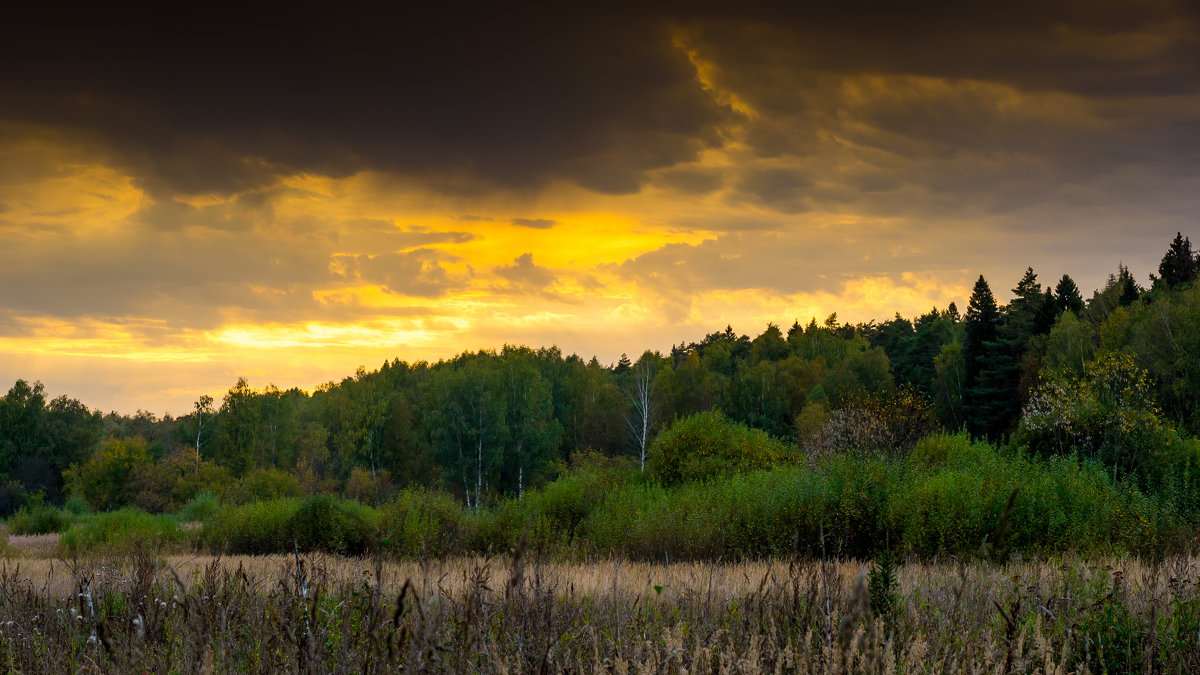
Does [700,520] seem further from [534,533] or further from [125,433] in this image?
[125,433]

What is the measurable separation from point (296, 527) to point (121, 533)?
860 cm

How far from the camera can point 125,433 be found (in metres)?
110

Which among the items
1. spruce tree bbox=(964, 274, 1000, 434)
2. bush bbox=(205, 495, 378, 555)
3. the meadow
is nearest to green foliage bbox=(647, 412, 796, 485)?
the meadow

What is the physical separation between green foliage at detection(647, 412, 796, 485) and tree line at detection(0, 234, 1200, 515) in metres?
18.3

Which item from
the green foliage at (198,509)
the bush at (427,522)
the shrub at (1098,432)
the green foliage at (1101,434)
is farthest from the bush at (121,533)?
the green foliage at (1101,434)

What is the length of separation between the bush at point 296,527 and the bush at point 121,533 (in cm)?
178

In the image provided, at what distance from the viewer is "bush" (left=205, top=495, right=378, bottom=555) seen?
29.0 metres

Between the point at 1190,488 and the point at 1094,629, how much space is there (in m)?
22.9

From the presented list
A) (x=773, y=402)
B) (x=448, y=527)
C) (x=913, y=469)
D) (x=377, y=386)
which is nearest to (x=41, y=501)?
(x=377, y=386)

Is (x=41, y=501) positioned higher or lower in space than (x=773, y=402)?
lower

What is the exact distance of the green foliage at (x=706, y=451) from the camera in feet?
107

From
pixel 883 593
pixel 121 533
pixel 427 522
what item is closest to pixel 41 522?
pixel 121 533

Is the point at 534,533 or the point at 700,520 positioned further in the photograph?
the point at 534,533

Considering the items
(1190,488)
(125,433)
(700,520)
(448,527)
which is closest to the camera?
(700,520)
